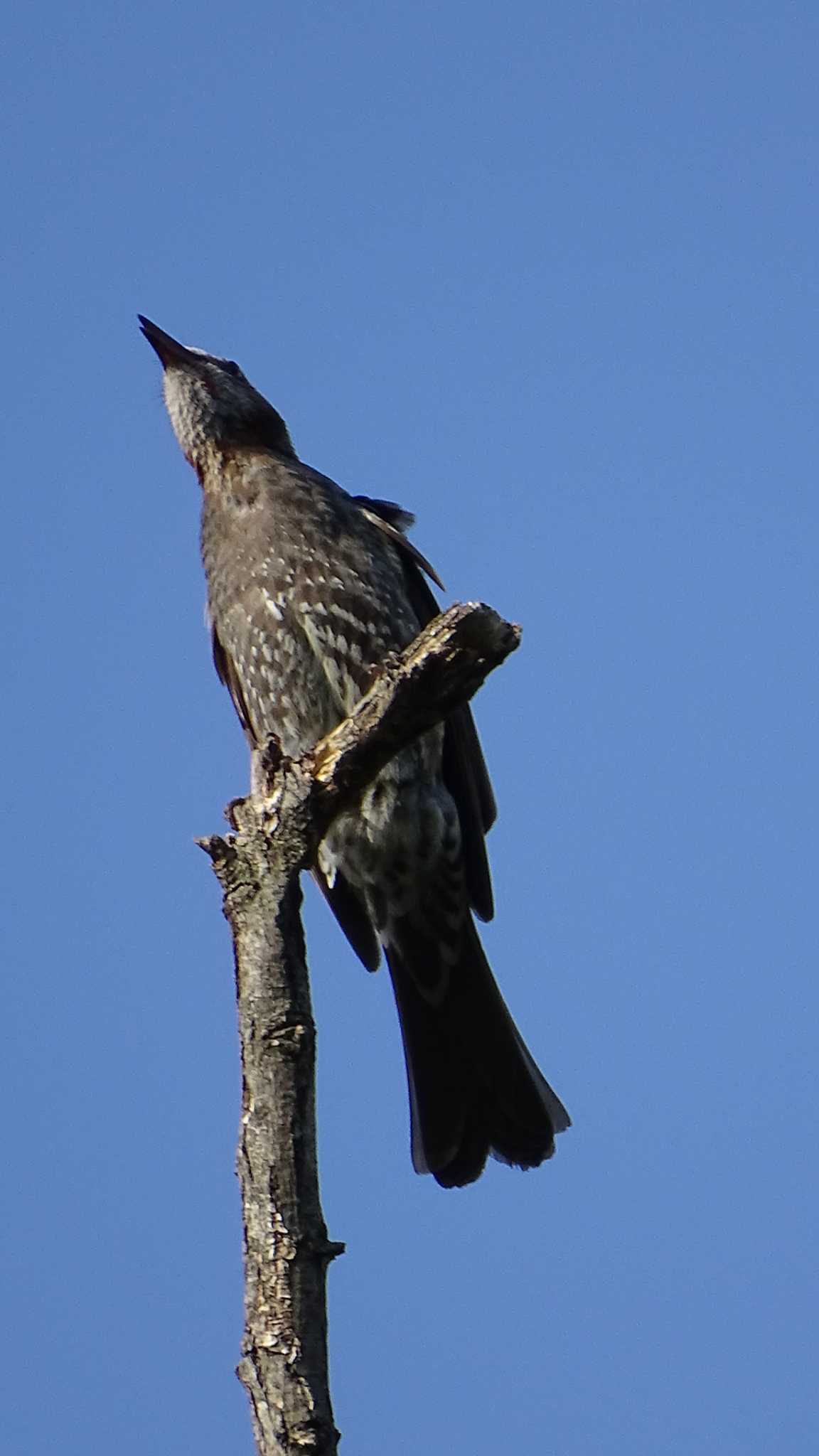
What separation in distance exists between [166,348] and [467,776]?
2.24 m

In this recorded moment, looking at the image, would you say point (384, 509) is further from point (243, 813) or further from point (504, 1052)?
point (243, 813)

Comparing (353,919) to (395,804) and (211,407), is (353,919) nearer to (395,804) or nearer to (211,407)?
(395,804)

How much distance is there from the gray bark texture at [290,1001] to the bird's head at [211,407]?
2809 millimetres

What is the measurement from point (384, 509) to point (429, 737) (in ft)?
3.36

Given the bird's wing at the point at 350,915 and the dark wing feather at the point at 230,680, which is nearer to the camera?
the bird's wing at the point at 350,915

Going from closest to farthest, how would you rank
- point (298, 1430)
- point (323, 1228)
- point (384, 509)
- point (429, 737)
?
1. point (298, 1430)
2. point (323, 1228)
3. point (429, 737)
4. point (384, 509)

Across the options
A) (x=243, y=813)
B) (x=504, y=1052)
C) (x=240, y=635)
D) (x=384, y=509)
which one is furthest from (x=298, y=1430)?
(x=384, y=509)

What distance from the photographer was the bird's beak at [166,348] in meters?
7.14

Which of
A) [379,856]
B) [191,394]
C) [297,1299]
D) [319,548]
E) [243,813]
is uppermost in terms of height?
[191,394]

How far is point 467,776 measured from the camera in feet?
20.7

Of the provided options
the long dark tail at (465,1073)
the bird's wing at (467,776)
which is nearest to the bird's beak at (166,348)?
the bird's wing at (467,776)

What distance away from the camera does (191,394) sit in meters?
7.01

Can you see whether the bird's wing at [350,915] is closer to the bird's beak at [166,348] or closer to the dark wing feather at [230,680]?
the dark wing feather at [230,680]

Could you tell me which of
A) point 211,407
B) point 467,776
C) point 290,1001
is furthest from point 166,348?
point 290,1001
